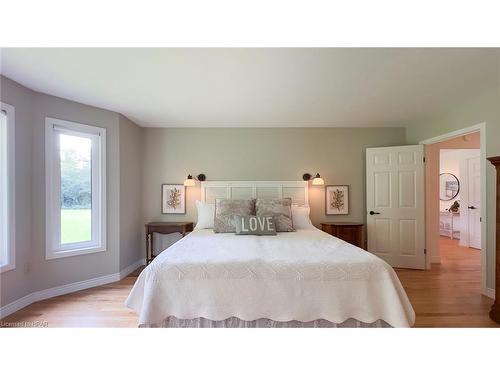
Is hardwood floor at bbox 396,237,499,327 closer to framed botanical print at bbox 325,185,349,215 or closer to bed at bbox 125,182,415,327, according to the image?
bed at bbox 125,182,415,327

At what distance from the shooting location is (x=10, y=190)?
7.65 feet

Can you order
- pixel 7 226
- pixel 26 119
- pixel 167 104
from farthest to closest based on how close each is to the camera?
1. pixel 167 104
2. pixel 26 119
3. pixel 7 226

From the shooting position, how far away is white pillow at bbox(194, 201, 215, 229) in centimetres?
341

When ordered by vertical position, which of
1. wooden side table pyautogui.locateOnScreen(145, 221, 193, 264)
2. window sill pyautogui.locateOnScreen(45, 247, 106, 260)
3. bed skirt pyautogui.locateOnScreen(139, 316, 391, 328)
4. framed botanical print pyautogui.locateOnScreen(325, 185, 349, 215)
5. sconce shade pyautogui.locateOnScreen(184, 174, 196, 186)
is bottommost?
bed skirt pyautogui.locateOnScreen(139, 316, 391, 328)

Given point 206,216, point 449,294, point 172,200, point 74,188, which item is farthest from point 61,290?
point 449,294

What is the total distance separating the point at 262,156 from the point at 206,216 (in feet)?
4.71

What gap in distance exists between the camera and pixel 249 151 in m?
4.02

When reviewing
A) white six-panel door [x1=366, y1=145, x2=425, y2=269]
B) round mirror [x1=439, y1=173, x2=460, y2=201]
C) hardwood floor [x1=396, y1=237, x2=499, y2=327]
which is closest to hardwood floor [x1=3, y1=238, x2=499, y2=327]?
hardwood floor [x1=396, y1=237, x2=499, y2=327]

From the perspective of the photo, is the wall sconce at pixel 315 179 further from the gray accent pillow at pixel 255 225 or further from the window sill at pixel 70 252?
the window sill at pixel 70 252
